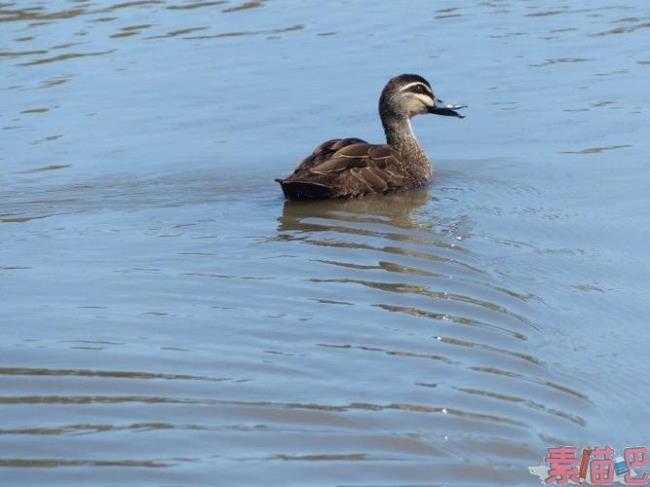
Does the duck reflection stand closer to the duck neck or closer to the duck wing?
the duck wing

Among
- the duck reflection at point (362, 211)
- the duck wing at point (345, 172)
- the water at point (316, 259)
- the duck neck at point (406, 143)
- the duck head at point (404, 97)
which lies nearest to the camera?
the water at point (316, 259)

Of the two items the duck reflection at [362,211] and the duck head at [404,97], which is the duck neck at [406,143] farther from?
the duck reflection at [362,211]

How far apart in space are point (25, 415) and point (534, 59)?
9.46m

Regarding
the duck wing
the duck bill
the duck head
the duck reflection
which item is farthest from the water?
the duck head

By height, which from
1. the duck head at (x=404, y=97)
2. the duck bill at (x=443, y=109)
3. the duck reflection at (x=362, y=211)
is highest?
the duck head at (x=404, y=97)

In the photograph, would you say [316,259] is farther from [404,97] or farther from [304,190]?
[404,97]

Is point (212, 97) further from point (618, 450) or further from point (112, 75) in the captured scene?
point (618, 450)

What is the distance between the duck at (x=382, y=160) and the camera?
34.3ft

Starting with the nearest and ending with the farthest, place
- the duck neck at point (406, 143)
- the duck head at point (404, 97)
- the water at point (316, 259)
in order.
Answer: the water at point (316, 259), the duck neck at point (406, 143), the duck head at point (404, 97)

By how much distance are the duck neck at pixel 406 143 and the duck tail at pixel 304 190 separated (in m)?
0.76

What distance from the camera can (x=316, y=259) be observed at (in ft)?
28.5

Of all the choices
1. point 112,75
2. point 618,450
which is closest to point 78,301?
point 618,450

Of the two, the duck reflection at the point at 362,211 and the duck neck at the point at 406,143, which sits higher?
the duck neck at the point at 406,143

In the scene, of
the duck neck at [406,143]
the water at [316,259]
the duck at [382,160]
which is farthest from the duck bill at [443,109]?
the water at [316,259]
